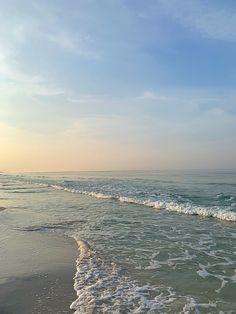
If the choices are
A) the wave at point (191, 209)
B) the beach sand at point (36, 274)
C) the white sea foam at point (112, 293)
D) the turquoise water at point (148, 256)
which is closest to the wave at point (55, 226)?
the turquoise water at point (148, 256)

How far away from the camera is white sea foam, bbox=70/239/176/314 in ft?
22.0

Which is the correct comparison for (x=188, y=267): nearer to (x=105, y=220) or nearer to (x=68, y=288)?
(x=68, y=288)

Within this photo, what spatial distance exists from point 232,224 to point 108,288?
1106cm

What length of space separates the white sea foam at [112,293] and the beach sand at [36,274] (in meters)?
0.25

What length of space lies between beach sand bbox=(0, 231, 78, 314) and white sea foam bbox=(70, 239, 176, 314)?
9.7 inches

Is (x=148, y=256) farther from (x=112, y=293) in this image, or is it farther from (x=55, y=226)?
(x=55, y=226)

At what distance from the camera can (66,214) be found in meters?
19.5

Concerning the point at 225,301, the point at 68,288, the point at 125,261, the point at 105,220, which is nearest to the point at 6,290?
the point at 68,288

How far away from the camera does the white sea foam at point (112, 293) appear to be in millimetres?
6703

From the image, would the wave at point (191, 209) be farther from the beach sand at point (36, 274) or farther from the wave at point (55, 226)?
the beach sand at point (36, 274)

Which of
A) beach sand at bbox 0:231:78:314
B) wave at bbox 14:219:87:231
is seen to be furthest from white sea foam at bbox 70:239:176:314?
wave at bbox 14:219:87:231

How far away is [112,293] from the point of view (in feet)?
24.7

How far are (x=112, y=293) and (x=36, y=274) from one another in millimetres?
2054

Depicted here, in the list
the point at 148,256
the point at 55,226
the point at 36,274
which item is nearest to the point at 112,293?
the point at 36,274
